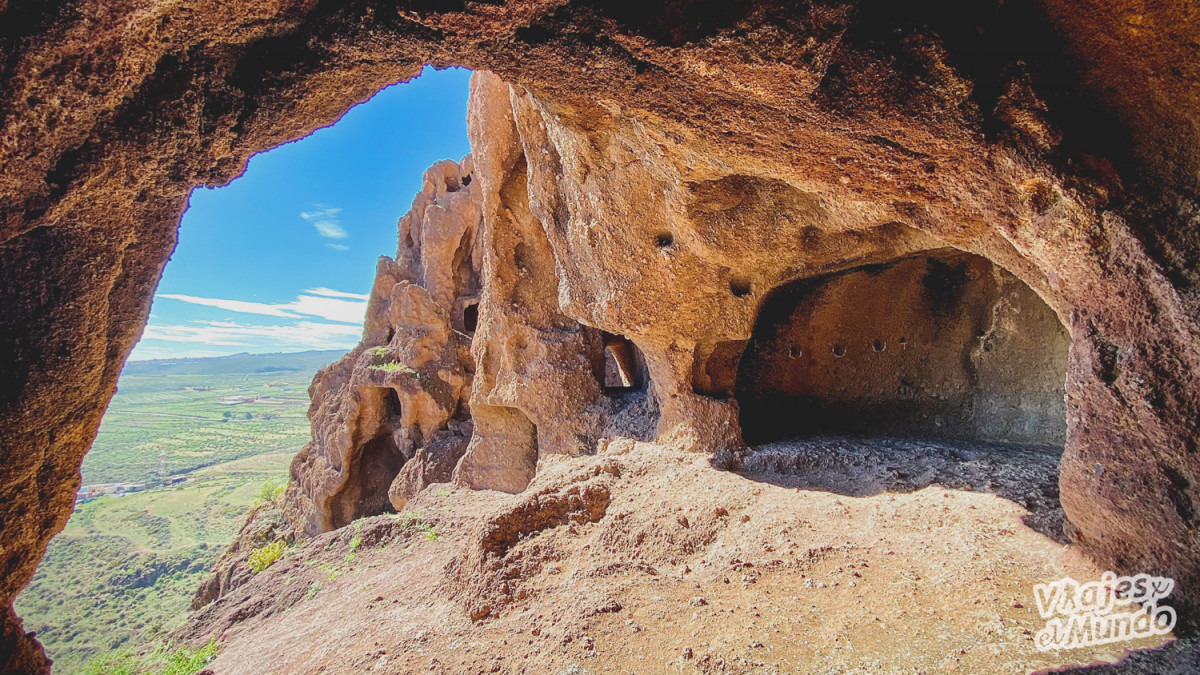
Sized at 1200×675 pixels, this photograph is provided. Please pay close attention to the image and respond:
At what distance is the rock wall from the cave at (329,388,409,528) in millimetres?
10939

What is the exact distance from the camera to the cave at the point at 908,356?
6.11 meters

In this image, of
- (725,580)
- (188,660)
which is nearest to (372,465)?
(188,660)

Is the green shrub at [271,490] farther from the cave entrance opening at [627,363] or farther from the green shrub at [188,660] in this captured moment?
the cave entrance opening at [627,363]

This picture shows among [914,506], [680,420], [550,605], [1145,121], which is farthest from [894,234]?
[550,605]

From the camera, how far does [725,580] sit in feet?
11.7

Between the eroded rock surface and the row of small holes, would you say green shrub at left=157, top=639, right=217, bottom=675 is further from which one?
the row of small holes

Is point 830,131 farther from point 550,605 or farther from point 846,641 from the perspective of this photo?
point 550,605

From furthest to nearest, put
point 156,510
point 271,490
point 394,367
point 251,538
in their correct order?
point 156,510 → point 271,490 → point 251,538 → point 394,367

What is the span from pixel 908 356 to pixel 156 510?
51.4m

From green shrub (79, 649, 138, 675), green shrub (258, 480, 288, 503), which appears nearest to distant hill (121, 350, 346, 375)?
green shrub (258, 480, 288, 503)

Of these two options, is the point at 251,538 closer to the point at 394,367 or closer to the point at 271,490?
the point at 271,490

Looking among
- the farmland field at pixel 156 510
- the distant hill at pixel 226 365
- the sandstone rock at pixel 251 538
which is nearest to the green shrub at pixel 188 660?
the farmland field at pixel 156 510

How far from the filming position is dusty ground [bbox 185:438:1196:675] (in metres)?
2.77

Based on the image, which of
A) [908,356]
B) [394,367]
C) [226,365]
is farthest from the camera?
[226,365]
